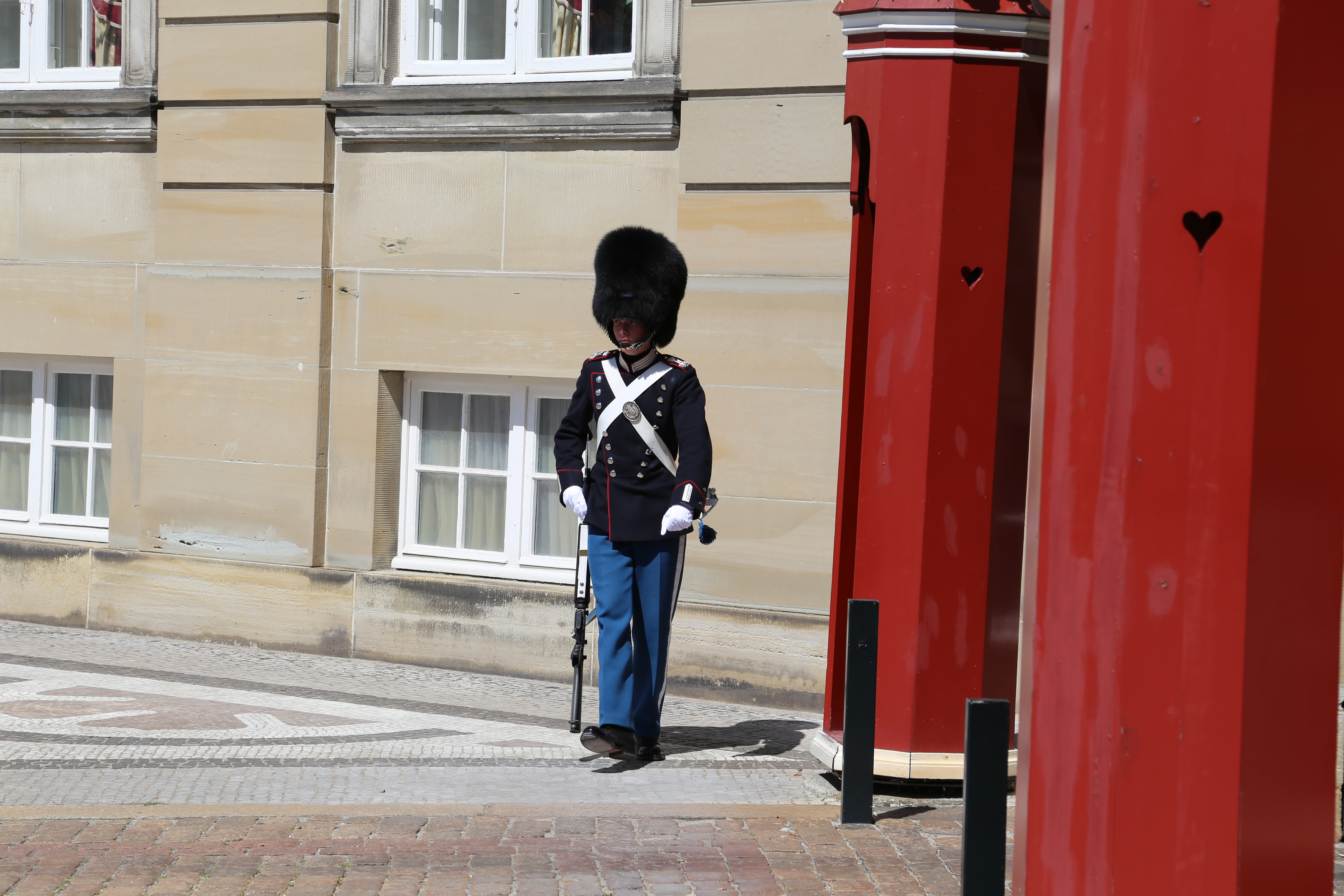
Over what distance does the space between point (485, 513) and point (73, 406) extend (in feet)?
9.61

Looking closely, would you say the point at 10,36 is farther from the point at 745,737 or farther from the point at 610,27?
the point at 745,737

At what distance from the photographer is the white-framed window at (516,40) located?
8375mm

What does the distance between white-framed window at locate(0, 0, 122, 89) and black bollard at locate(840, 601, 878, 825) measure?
6.76 meters

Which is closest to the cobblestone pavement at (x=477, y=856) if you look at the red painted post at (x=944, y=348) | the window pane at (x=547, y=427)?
the red painted post at (x=944, y=348)

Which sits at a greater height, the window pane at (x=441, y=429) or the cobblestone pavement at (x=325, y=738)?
the window pane at (x=441, y=429)

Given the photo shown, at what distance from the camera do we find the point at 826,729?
5.95 m

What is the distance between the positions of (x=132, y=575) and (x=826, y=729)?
4908 millimetres

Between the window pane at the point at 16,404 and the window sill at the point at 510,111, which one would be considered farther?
the window pane at the point at 16,404

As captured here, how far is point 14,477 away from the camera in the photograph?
990cm

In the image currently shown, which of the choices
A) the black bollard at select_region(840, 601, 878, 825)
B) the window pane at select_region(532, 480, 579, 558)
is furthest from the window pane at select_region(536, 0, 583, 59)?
the black bollard at select_region(840, 601, 878, 825)

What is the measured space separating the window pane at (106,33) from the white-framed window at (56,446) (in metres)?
1.89

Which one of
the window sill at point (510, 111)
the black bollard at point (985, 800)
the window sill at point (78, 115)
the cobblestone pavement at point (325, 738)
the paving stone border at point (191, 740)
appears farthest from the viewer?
the window sill at point (78, 115)

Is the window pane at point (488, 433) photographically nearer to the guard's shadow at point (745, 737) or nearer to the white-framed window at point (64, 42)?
the guard's shadow at point (745, 737)

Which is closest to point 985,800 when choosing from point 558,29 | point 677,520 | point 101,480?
point 677,520
